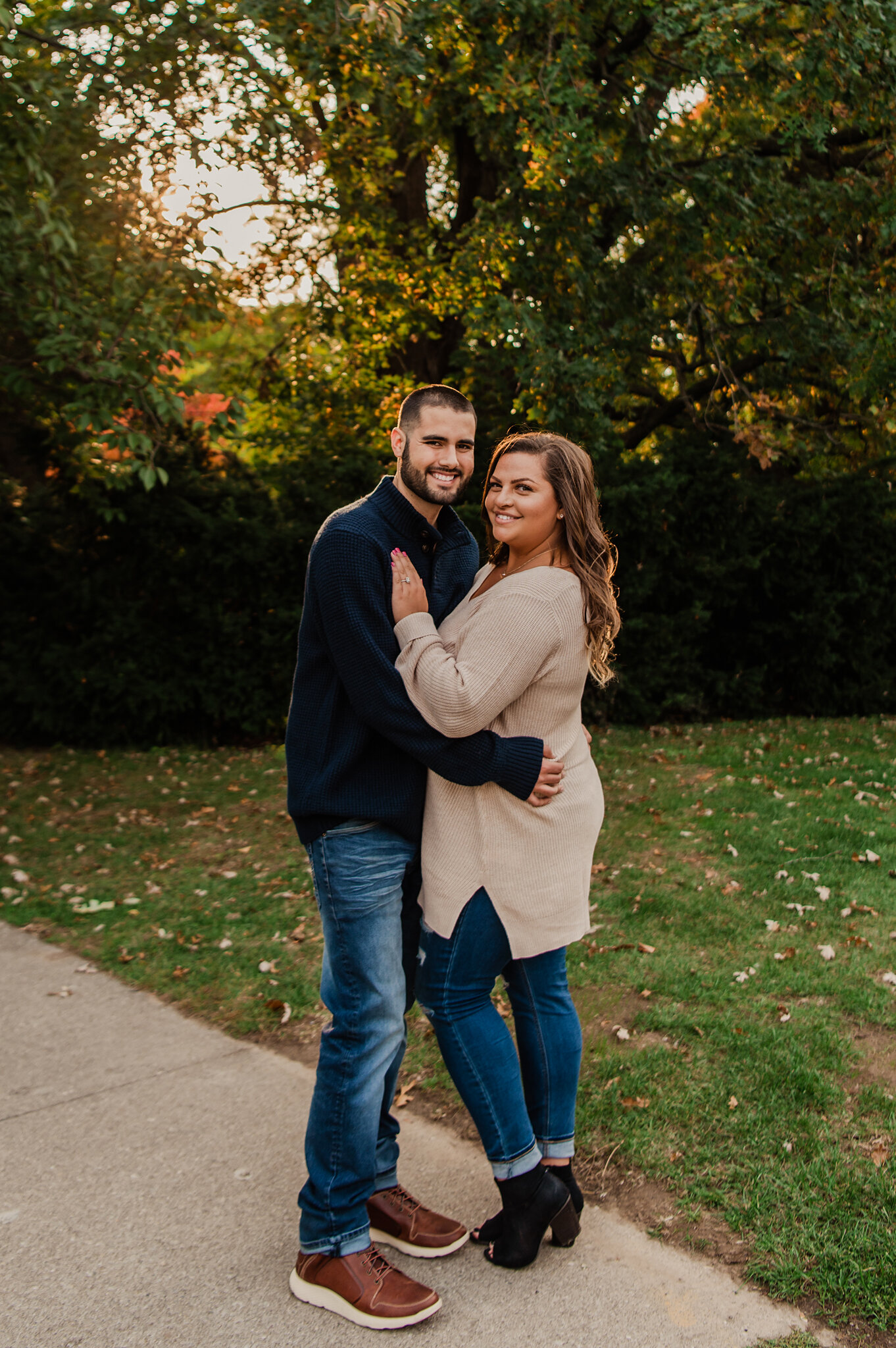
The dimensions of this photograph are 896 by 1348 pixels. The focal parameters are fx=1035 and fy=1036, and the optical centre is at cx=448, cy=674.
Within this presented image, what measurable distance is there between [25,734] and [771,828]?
7499mm

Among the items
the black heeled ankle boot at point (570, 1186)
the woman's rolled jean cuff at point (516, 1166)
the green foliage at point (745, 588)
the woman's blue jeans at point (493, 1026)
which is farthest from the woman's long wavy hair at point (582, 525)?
the green foliage at point (745, 588)

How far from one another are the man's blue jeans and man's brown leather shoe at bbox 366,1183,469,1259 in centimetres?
20

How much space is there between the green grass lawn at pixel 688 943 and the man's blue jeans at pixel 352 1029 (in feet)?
3.26

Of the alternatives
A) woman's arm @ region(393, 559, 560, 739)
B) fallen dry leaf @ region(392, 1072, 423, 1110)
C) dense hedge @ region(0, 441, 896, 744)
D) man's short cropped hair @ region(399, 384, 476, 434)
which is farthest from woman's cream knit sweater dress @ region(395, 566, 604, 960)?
dense hedge @ region(0, 441, 896, 744)

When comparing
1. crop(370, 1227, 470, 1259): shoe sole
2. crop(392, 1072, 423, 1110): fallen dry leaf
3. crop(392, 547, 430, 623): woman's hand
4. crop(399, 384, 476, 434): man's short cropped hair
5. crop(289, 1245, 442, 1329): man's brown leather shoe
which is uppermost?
crop(399, 384, 476, 434): man's short cropped hair

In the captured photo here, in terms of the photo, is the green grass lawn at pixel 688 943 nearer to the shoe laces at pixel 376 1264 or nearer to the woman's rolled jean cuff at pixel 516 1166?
the woman's rolled jean cuff at pixel 516 1166

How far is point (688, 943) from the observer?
15.8 feet

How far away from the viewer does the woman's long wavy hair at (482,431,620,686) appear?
2.61m

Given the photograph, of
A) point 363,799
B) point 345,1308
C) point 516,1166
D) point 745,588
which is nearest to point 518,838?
point 363,799

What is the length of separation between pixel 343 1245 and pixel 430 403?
212cm

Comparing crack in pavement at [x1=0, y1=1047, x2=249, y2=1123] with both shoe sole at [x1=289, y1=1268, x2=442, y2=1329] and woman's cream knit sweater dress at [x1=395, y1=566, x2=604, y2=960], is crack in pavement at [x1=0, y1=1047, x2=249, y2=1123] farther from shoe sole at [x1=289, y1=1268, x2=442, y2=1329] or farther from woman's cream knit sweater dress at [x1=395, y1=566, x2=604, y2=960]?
woman's cream knit sweater dress at [x1=395, y1=566, x2=604, y2=960]

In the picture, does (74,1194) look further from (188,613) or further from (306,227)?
(306,227)

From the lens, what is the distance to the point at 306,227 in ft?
39.8

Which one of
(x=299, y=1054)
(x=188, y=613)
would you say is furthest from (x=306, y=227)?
(x=299, y=1054)
